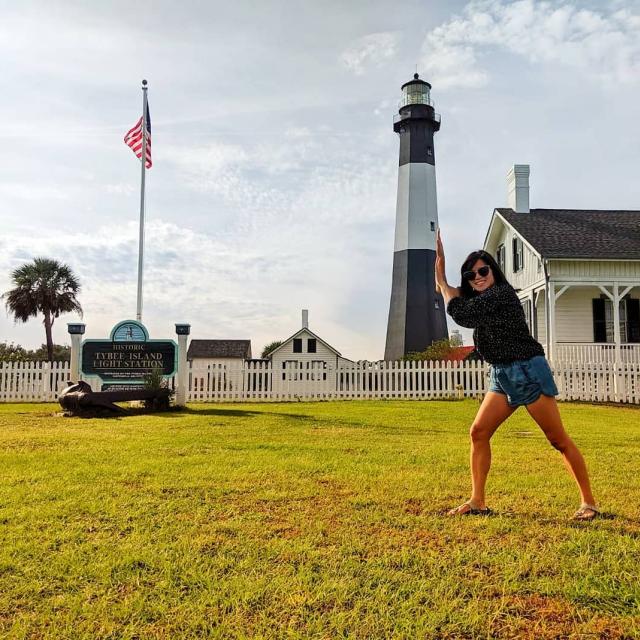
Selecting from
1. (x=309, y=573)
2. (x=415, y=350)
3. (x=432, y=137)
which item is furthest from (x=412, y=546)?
(x=432, y=137)

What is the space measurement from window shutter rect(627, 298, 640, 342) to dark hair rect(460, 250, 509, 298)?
20.8 meters

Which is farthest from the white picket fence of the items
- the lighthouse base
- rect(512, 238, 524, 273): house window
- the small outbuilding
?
the small outbuilding

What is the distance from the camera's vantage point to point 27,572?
302cm

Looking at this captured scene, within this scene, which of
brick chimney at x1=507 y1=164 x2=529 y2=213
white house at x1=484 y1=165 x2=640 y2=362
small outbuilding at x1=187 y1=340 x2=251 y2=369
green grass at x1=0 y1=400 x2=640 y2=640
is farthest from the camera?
small outbuilding at x1=187 y1=340 x2=251 y2=369

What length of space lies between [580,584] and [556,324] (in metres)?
21.3

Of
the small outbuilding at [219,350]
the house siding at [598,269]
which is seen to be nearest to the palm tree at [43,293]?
the small outbuilding at [219,350]

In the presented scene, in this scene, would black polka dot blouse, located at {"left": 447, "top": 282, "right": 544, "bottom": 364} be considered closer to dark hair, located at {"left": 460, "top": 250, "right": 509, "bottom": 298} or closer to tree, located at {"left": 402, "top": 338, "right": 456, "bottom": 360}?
dark hair, located at {"left": 460, "top": 250, "right": 509, "bottom": 298}

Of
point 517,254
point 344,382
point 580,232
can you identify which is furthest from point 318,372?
point 580,232

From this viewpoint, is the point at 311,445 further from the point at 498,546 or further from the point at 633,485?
the point at 498,546

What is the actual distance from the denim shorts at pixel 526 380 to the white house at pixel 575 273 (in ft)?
52.9

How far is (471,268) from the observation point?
14.2 ft

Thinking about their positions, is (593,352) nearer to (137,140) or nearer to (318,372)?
(318,372)

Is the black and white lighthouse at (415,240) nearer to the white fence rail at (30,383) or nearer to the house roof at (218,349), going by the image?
the white fence rail at (30,383)

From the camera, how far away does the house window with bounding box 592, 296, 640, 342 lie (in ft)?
73.4
